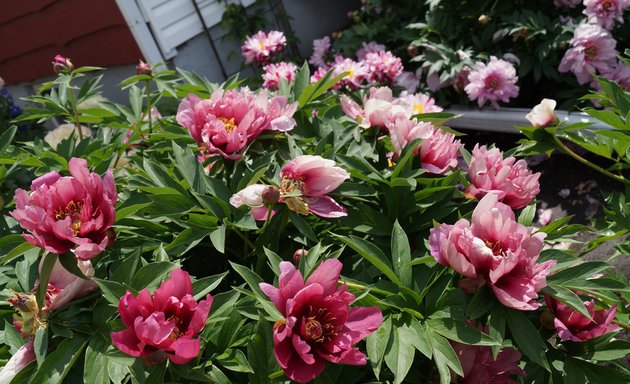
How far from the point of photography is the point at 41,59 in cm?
464

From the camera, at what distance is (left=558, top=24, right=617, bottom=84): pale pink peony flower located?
2773 millimetres

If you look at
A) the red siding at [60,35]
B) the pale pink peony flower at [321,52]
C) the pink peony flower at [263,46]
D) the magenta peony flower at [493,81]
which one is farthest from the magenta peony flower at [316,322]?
the red siding at [60,35]

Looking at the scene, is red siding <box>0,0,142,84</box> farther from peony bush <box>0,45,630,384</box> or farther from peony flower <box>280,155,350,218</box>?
peony flower <box>280,155,350,218</box>

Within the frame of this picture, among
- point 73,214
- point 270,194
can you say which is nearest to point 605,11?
point 270,194

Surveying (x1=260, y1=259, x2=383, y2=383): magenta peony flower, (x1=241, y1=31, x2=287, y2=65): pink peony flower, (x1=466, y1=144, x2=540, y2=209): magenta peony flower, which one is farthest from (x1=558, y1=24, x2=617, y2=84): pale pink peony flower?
(x1=260, y1=259, x2=383, y2=383): magenta peony flower

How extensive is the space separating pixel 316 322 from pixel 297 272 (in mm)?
69

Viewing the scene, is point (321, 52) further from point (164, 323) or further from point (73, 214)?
point (164, 323)

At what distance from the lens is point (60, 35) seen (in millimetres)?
4363

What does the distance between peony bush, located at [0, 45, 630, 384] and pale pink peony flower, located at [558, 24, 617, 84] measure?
A: 176cm

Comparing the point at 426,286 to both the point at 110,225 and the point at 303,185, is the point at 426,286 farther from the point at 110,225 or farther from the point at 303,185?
the point at 110,225

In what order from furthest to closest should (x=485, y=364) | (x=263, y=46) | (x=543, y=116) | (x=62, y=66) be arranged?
(x=263, y=46)
(x=62, y=66)
(x=543, y=116)
(x=485, y=364)

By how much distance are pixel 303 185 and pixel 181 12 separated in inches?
131

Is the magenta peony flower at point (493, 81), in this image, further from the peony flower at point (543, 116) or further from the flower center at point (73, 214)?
the flower center at point (73, 214)

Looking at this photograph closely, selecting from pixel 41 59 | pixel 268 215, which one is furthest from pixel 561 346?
pixel 41 59
